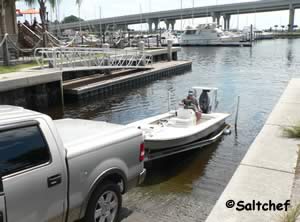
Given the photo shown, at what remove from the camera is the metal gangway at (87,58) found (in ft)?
69.2

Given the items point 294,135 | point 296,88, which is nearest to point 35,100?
point 296,88

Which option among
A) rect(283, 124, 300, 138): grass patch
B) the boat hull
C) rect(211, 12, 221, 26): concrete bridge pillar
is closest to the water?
the boat hull

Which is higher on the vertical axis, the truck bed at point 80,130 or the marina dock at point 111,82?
the truck bed at point 80,130

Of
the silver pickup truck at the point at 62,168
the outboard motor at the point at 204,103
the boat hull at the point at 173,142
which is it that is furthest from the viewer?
the outboard motor at the point at 204,103

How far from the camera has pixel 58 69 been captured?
67.3 feet

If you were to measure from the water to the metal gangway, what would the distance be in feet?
8.62

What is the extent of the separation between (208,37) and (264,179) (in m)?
84.9

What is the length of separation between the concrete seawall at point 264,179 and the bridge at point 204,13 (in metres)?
107

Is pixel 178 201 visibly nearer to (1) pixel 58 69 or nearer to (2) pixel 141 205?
(2) pixel 141 205

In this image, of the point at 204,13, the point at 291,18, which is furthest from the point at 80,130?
the point at 291,18

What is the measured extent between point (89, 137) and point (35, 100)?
14676 mm

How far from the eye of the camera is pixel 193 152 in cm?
1109

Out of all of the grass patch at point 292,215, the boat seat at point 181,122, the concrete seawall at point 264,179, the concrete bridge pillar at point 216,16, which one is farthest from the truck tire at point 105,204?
the concrete bridge pillar at point 216,16
